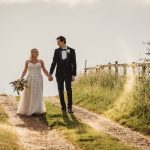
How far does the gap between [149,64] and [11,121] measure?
5446 millimetres

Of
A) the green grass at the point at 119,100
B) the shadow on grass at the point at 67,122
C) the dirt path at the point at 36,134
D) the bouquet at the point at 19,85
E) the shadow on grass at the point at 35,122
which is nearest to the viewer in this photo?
the dirt path at the point at 36,134

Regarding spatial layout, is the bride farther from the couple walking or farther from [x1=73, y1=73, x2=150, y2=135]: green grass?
[x1=73, y1=73, x2=150, y2=135]: green grass

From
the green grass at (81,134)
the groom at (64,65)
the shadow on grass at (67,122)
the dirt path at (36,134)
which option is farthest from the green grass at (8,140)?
the groom at (64,65)

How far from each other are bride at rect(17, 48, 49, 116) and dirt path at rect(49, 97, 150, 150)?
1.43m

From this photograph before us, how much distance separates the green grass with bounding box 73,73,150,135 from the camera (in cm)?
1423

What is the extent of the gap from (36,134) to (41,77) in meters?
4.94

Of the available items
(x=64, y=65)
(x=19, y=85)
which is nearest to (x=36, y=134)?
(x=64, y=65)

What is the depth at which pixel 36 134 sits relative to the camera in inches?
493

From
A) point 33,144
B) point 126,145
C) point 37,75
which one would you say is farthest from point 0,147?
point 37,75

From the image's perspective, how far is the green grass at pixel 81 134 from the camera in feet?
34.9

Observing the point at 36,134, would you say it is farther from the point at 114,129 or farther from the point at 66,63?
the point at 66,63

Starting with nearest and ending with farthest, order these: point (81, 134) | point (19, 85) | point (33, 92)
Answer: point (81, 134) < point (19, 85) < point (33, 92)

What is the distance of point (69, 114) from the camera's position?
15930 mm

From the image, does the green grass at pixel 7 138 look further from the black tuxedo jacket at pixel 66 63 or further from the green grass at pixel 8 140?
the black tuxedo jacket at pixel 66 63
